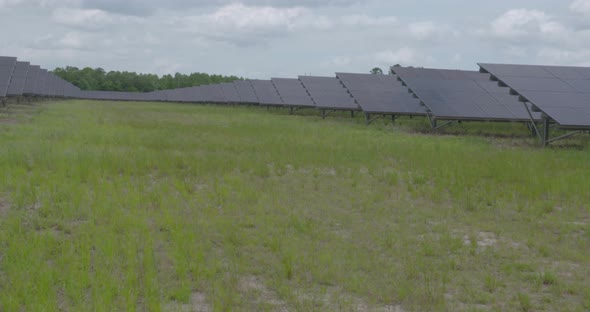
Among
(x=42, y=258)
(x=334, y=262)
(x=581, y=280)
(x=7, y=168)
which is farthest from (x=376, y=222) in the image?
(x=7, y=168)

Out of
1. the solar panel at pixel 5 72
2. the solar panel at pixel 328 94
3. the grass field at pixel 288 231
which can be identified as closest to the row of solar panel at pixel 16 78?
the solar panel at pixel 5 72

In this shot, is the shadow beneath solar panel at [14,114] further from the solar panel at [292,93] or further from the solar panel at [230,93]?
the solar panel at [230,93]

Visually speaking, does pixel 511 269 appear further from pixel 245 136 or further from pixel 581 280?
pixel 245 136

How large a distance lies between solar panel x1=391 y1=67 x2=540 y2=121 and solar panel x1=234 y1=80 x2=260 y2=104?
94.1 feet

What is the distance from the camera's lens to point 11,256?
5531 mm

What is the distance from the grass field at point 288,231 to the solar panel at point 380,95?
11814mm

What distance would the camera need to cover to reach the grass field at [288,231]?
4906 mm

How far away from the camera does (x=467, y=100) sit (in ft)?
72.6

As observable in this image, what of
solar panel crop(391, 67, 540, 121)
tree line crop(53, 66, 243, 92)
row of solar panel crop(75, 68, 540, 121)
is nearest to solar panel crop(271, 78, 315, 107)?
row of solar panel crop(75, 68, 540, 121)

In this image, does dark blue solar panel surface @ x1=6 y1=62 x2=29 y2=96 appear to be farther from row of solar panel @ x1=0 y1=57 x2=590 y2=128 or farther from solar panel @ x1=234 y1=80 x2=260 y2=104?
solar panel @ x1=234 y1=80 x2=260 y2=104

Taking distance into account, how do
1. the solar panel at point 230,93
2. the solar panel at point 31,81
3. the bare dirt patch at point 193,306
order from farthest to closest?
the solar panel at point 230,93 → the solar panel at point 31,81 → the bare dirt patch at point 193,306

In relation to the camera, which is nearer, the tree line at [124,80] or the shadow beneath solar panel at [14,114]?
the shadow beneath solar panel at [14,114]

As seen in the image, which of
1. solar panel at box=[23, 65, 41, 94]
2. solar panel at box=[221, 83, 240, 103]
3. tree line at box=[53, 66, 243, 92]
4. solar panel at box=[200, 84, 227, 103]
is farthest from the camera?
tree line at box=[53, 66, 243, 92]

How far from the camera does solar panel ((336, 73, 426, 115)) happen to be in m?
25.0
